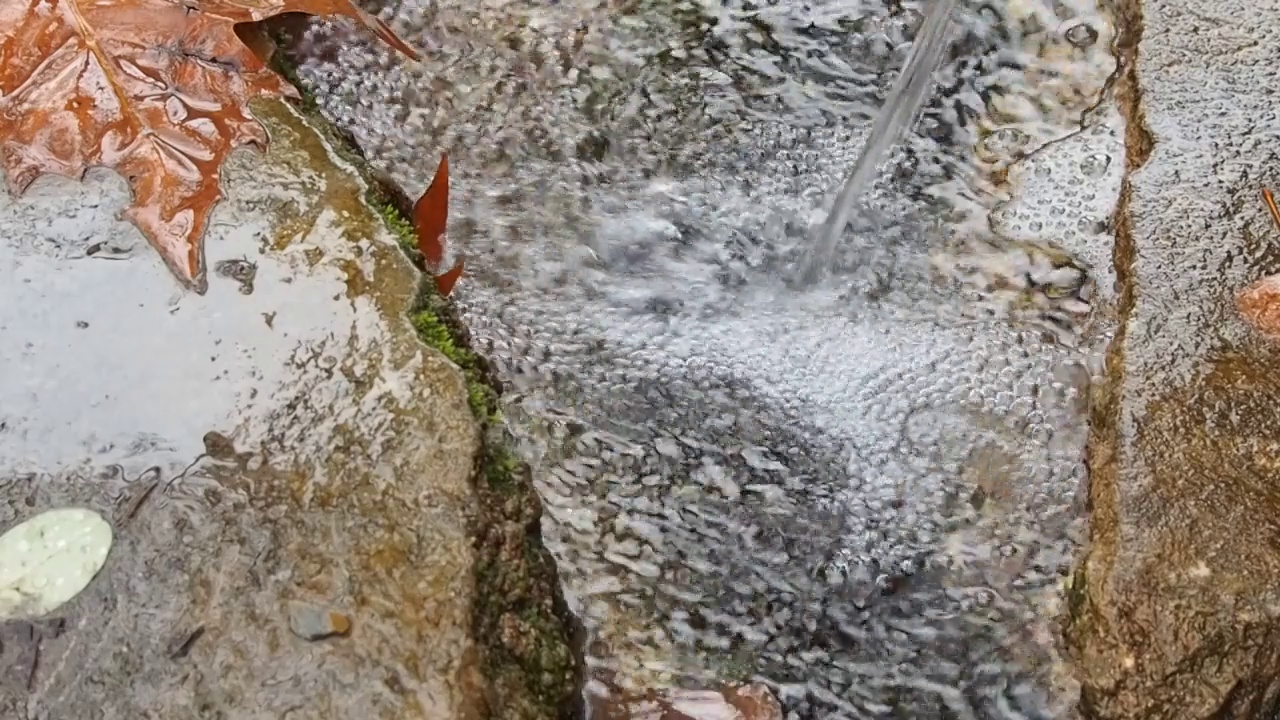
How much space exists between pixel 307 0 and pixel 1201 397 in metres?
1.38

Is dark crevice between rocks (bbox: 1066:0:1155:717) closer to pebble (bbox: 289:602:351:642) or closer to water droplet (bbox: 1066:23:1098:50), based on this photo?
water droplet (bbox: 1066:23:1098:50)

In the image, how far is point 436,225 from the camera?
1.53 metres

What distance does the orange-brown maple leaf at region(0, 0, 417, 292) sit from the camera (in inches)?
51.6

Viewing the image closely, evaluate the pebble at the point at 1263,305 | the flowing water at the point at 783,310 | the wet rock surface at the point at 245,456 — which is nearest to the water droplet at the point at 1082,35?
the flowing water at the point at 783,310

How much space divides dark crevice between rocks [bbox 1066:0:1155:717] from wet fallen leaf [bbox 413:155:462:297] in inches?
37.1

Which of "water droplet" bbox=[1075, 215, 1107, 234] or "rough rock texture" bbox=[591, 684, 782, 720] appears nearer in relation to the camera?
"rough rock texture" bbox=[591, 684, 782, 720]

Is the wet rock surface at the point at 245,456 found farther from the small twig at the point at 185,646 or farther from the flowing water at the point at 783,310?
the flowing water at the point at 783,310

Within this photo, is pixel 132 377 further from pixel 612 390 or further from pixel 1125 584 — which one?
pixel 1125 584

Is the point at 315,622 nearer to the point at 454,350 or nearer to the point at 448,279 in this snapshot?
the point at 454,350

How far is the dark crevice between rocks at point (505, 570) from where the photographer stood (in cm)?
111

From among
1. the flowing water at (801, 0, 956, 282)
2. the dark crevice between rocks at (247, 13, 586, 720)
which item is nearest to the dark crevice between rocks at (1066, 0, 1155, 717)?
the flowing water at (801, 0, 956, 282)

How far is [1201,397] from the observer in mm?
1363

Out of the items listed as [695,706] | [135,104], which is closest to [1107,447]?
[695,706]

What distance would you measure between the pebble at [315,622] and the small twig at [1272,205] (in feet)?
4.66
